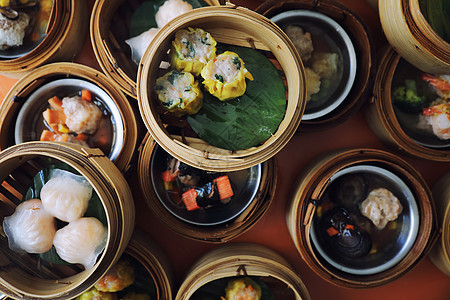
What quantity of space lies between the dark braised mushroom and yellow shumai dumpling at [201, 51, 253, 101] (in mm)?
1012

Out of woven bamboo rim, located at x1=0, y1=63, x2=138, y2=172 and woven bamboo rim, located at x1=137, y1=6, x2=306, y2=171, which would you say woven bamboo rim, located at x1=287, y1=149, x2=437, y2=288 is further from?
woven bamboo rim, located at x1=0, y1=63, x2=138, y2=172

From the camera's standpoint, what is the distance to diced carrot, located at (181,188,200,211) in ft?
6.56

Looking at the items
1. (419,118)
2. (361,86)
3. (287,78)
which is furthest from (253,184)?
(419,118)

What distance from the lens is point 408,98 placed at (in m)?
2.15

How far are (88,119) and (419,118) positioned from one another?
193 centimetres

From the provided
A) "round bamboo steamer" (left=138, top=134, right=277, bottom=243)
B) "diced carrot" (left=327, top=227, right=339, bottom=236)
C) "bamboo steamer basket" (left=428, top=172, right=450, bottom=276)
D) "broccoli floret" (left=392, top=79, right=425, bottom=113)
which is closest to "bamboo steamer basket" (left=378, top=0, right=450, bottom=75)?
"broccoli floret" (left=392, top=79, right=425, bottom=113)

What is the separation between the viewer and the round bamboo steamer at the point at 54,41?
Answer: 1.90 meters

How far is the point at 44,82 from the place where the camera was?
200 cm

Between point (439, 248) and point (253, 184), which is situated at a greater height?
point (253, 184)

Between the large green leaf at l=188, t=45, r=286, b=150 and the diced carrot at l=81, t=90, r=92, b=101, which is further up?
the diced carrot at l=81, t=90, r=92, b=101

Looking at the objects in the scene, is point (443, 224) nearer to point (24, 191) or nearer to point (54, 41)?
point (24, 191)

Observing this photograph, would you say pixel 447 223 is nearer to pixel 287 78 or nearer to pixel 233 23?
pixel 287 78

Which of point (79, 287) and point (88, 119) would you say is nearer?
point (79, 287)

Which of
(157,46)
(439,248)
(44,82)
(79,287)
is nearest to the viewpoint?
(157,46)
